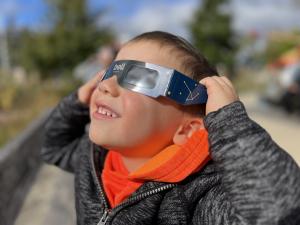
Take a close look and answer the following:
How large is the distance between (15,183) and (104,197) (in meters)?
2.15

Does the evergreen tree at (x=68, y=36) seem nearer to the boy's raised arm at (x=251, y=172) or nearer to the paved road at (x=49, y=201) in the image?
the paved road at (x=49, y=201)

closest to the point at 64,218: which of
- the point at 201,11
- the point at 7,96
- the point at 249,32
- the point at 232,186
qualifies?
the point at 232,186

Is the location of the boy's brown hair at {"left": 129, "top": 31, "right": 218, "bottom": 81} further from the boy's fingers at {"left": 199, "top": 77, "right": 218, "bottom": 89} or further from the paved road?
the paved road

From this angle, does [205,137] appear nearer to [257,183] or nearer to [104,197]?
[257,183]

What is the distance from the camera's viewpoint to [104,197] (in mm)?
2137

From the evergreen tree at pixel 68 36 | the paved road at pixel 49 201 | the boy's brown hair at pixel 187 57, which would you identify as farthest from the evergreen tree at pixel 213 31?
the boy's brown hair at pixel 187 57

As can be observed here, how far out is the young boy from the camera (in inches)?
69.2

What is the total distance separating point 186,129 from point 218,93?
256mm

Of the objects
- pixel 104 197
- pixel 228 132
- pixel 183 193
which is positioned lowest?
pixel 104 197

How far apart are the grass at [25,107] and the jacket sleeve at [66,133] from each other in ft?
13.8

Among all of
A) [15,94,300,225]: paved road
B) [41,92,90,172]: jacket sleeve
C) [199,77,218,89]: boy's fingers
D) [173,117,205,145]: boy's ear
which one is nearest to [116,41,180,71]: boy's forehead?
[199,77,218,89]: boy's fingers

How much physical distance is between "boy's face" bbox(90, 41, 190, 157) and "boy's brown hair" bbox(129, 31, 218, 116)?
0.03 metres

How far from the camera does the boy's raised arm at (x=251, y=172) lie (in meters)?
1.71

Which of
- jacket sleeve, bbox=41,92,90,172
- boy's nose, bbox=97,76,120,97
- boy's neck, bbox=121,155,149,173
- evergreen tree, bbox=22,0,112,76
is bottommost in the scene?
evergreen tree, bbox=22,0,112,76
